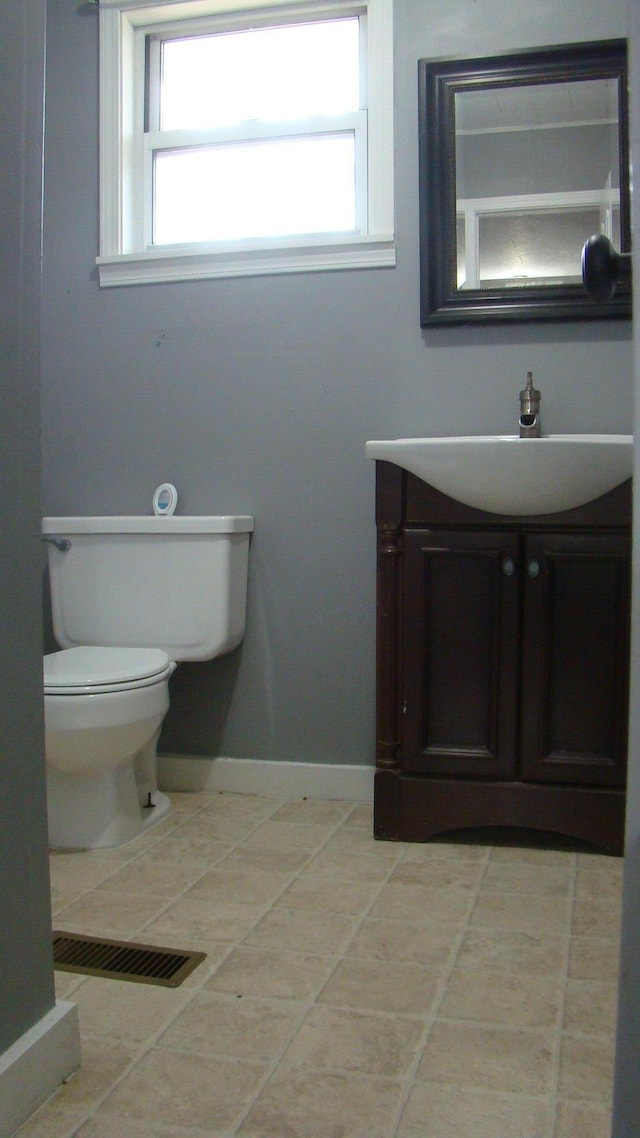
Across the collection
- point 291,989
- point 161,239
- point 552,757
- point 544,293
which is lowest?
point 291,989

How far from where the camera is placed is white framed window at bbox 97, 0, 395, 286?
2295mm

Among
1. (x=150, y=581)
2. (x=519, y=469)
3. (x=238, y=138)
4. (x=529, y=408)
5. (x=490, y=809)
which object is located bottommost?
(x=490, y=809)

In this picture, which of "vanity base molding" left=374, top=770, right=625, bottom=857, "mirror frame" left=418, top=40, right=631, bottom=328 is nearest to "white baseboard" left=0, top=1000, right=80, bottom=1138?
"vanity base molding" left=374, top=770, right=625, bottom=857

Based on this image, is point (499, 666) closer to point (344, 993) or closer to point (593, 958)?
point (593, 958)

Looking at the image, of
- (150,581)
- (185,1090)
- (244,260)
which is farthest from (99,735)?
(244,260)

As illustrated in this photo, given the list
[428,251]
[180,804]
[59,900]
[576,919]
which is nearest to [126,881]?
[59,900]

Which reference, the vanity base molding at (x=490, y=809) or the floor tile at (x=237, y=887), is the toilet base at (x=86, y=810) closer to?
the floor tile at (x=237, y=887)

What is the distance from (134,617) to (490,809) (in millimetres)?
947

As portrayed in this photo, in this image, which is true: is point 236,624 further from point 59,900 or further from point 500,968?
point 500,968

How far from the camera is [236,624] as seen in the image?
2.25m

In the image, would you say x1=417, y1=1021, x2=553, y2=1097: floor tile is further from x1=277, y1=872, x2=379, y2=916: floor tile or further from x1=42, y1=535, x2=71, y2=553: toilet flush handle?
x1=42, y1=535, x2=71, y2=553: toilet flush handle

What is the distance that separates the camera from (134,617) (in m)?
2.21

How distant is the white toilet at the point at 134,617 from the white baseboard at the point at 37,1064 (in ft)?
2.63

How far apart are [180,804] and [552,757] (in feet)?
3.08
